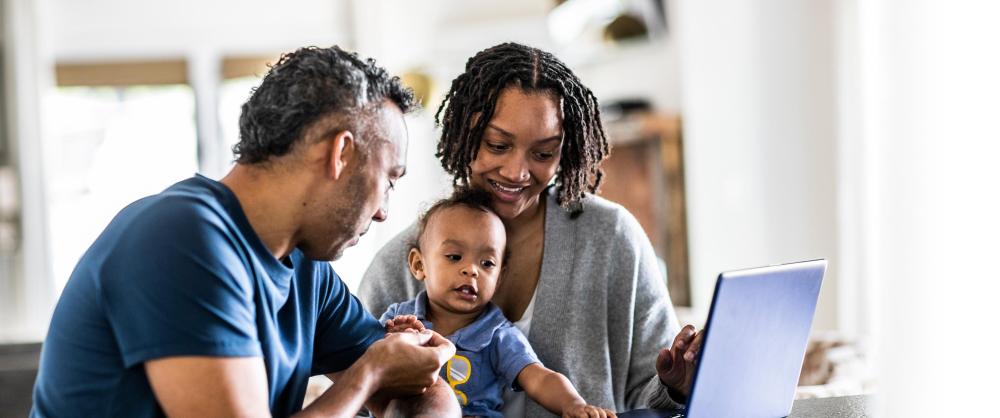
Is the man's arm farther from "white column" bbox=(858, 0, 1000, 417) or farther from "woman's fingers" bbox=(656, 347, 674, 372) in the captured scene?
"white column" bbox=(858, 0, 1000, 417)

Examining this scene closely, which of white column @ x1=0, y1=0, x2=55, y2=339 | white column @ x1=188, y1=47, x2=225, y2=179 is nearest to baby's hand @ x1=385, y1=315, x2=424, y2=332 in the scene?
white column @ x1=188, y1=47, x2=225, y2=179

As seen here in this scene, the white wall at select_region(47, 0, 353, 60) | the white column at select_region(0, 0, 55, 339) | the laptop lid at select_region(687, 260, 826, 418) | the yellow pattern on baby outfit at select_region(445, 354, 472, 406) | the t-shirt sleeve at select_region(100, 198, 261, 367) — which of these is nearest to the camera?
the t-shirt sleeve at select_region(100, 198, 261, 367)

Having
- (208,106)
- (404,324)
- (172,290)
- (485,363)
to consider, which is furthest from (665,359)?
(208,106)

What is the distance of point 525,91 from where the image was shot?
1881 mm

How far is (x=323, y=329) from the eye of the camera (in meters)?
1.65

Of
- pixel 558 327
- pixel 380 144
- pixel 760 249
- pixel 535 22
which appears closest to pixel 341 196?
pixel 380 144

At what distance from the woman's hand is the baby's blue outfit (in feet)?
0.74

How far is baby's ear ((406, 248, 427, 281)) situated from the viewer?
76.9 inches

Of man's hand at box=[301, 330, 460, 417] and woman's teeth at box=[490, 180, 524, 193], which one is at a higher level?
woman's teeth at box=[490, 180, 524, 193]

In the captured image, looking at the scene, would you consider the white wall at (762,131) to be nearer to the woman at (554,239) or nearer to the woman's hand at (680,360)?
the woman at (554,239)

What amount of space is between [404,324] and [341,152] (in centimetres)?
42

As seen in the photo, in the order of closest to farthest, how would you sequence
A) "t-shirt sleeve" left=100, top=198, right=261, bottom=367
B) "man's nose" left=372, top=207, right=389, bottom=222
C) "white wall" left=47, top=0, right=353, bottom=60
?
"t-shirt sleeve" left=100, top=198, right=261, bottom=367
"man's nose" left=372, top=207, right=389, bottom=222
"white wall" left=47, top=0, right=353, bottom=60

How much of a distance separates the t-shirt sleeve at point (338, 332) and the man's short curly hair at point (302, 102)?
0.31 meters

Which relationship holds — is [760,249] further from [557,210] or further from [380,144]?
[380,144]
